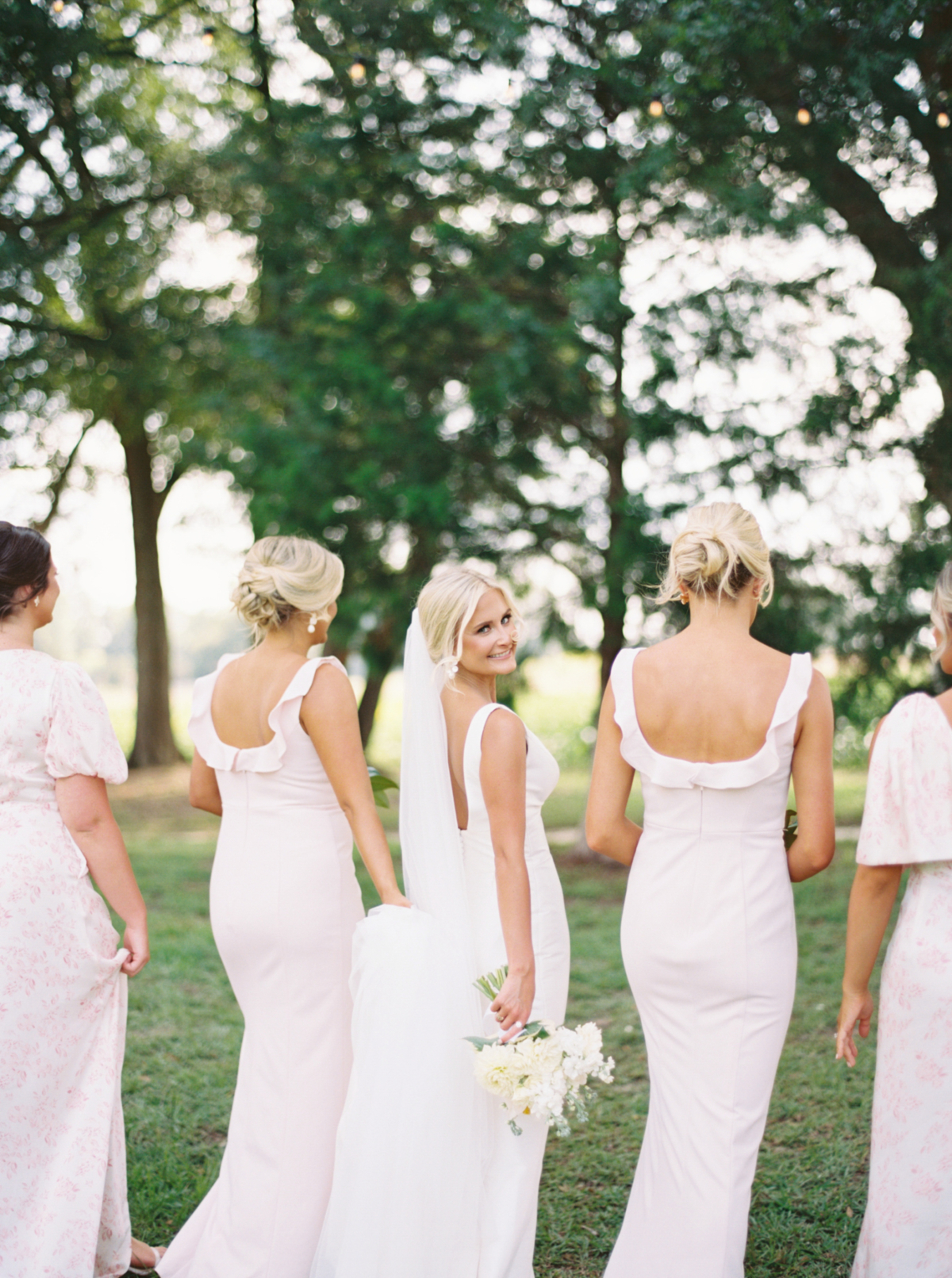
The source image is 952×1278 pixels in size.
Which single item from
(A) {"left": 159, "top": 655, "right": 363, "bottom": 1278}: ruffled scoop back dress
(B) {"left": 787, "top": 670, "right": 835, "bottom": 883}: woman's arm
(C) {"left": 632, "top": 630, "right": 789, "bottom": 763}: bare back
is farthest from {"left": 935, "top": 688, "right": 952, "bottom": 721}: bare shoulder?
(A) {"left": 159, "top": 655, "right": 363, "bottom": 1278}: ruffled scoop back dress

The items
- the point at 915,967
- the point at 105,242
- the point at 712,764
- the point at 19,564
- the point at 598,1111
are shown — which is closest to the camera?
the point at 915,967

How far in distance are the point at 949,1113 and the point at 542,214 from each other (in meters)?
8.04

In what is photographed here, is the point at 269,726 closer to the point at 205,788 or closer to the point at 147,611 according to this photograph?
the point at 205,788

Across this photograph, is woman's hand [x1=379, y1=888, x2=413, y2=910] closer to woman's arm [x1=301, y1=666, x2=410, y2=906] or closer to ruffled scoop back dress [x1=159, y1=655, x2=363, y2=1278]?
woman's arm [x1=301, y1=666, x2=410, y2=906]

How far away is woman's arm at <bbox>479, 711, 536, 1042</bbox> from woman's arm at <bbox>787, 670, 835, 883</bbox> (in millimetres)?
742

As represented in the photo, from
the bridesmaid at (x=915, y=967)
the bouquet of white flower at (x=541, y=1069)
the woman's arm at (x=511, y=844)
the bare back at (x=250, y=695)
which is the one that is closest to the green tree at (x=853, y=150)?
the bridesmaid at (x=915, y=967)

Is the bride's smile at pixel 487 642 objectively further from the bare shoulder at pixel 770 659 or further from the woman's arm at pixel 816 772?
the woman's arm at pixel 816 772

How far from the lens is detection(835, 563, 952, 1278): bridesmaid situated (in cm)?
272

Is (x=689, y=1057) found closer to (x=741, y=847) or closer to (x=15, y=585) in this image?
(x=741, y=847)

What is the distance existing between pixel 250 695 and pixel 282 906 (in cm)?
63

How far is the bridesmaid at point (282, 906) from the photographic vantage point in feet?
10.5

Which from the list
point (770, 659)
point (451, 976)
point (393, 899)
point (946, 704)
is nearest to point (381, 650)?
point (393, 899)

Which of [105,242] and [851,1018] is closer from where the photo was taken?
[851,1018]

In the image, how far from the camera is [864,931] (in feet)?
9.32
